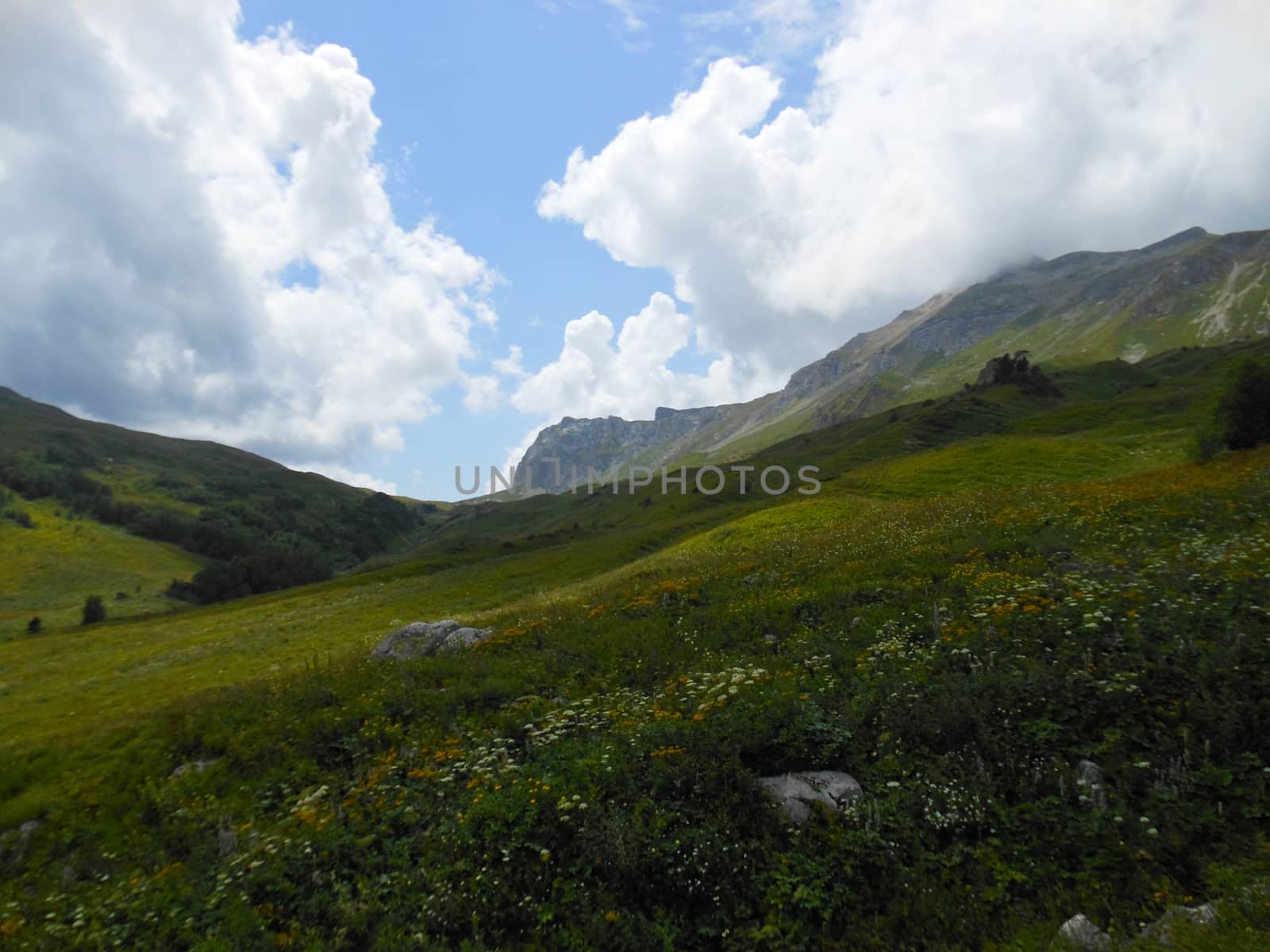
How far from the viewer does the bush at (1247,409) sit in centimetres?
3481

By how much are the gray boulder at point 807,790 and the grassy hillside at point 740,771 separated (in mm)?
261

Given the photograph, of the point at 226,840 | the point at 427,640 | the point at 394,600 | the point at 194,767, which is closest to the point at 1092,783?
the point at 226,840

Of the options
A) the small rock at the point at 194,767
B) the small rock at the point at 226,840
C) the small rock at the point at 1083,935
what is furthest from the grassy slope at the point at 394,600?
the small rock at the point at 1083,935

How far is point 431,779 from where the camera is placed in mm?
12125

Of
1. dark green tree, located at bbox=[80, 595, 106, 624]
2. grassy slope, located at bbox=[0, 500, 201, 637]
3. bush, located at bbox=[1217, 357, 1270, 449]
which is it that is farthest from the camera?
grassy slope, located at bbox=[0, 500, 201, 637]

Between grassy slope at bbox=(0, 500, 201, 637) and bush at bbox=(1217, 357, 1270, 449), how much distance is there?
13192cm

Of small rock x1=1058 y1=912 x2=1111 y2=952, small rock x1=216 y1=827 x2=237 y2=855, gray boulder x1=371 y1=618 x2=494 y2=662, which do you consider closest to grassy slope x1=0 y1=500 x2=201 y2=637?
gray boulder x1=371 y1=618 x2=494 y2=662

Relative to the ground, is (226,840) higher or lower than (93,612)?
higher

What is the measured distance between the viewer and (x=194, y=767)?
15.4 m

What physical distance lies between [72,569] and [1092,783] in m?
177

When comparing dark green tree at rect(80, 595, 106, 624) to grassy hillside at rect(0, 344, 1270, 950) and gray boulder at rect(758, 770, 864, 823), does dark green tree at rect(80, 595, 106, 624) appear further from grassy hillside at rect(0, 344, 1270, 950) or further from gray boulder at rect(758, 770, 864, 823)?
gray boulder at rect(758, 770, 864, 823)

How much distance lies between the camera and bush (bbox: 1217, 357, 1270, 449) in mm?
34812

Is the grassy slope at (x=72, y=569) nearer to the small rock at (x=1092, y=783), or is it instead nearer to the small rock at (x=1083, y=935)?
the small rock at (x=1092, y=783)

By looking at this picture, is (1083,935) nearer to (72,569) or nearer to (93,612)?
(93,612)
